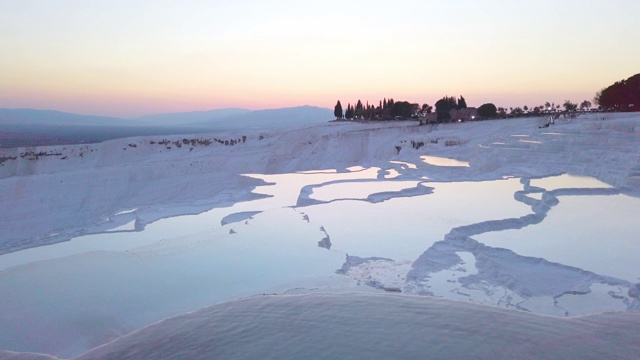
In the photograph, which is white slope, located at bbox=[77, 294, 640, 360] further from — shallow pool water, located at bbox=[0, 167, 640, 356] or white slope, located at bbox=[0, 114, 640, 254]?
white slope, located at bbox=[0, 114, 640, 254]

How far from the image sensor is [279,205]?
379 inches

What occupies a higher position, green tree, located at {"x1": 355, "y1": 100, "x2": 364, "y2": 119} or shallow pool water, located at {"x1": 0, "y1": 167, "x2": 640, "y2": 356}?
green tree, located at {"x1": 355, "y1": 100, "x2": 364, "y2": 119}

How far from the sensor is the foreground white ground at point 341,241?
4508 millimetres

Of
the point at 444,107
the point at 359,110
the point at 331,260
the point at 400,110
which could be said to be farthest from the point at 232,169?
the point at 359,110

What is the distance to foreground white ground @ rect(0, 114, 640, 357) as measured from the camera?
451 cm

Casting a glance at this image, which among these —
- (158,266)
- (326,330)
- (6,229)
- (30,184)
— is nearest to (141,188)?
(30,184)

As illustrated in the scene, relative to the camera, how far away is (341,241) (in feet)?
21.5

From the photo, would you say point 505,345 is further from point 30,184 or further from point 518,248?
point 30,184

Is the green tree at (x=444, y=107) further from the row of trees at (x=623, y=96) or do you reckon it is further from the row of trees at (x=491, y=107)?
the row of trees at (x=623, y=96)

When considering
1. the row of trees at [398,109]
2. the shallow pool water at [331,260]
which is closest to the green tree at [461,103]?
the row of trees at [398,109]

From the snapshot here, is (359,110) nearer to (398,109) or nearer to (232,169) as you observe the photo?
(398,109)

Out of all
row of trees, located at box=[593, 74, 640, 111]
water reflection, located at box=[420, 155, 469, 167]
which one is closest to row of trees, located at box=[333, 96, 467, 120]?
row of trees, located at box=[593, 74, 640, 111]

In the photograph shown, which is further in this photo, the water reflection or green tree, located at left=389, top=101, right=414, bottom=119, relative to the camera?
green tree, located at left=389, top=101, right=414, bottom=119

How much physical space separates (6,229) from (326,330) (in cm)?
1133
